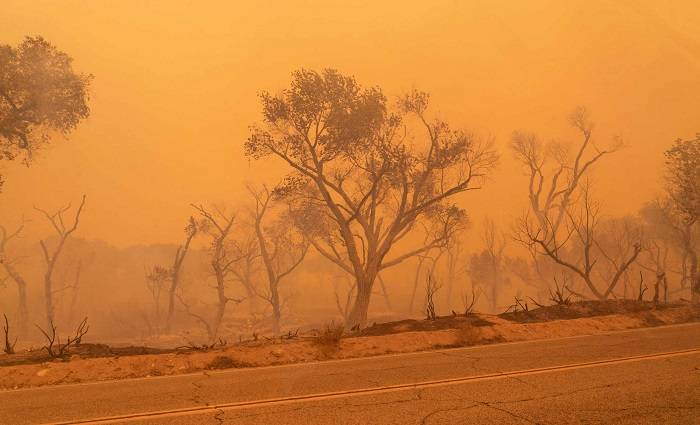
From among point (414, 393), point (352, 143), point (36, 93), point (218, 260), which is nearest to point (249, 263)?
point (218, 260)

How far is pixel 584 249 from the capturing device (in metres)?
50.4

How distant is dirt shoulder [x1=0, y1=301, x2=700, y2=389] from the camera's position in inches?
424

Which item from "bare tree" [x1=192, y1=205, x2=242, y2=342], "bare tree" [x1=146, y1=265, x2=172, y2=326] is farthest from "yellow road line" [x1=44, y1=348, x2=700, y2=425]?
"bare tree" [x1=146, y1=265, x2=172, y2=326]

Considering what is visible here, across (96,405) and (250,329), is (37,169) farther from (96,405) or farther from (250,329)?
(96,405)

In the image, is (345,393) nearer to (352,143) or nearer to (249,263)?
(352,143)

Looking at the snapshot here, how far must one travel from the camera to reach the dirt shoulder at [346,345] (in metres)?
10.8

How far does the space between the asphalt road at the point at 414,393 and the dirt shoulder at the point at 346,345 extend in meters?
0.94

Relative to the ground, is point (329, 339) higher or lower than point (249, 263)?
lower

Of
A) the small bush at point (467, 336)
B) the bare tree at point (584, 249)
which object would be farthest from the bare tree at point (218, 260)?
the small bush at point (467, 336)

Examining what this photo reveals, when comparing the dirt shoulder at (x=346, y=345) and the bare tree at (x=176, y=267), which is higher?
the bare tree at (x=176, y=267)

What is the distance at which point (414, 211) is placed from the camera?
26.6 meters

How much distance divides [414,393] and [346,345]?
190 inches

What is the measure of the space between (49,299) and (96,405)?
35.5 metres

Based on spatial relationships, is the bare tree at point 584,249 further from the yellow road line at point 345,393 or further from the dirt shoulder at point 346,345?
the yellow road line at point 345,393
